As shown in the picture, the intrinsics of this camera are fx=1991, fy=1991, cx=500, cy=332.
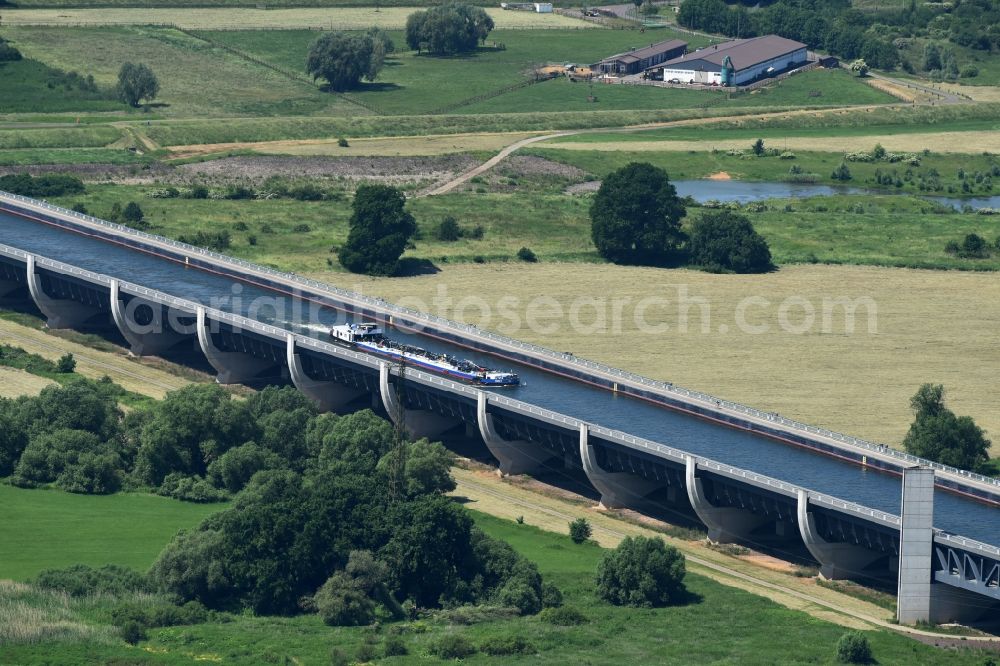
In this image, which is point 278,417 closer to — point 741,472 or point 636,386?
point 636,386

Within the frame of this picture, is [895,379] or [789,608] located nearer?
[789,608]

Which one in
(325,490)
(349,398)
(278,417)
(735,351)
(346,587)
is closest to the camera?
(346,587)

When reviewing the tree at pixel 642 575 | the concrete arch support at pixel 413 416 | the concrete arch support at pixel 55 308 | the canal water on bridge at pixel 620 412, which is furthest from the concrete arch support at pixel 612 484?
the concrete arch support at pixel 55 308

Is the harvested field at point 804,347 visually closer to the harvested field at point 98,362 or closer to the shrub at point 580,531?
the shrub at point 580,531

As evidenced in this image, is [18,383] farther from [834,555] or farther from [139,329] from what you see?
[834,555]

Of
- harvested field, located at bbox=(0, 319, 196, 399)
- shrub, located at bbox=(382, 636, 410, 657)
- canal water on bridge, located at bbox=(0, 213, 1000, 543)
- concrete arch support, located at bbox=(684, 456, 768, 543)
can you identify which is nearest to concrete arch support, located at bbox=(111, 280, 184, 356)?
harvested field, located at bbox=(0, 319, 196, 399)

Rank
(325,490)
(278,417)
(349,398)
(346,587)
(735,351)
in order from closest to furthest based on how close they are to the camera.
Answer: (346,587) → (325,490) → (278,417) → (349,398) → (735,351)

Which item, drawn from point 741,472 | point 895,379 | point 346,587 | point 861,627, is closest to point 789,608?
point 861,627

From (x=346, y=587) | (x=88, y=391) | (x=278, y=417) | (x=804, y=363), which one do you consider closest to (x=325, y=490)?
(x=346, y=587)
